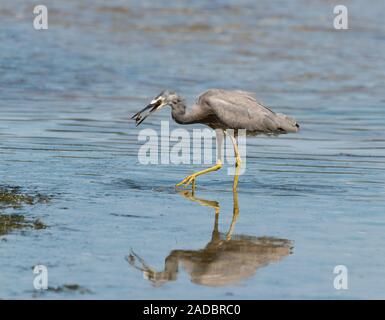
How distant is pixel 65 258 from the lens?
26.3 feet

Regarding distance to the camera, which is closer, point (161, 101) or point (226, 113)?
point (161, 101)

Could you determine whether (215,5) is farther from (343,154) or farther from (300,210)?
(300,210)

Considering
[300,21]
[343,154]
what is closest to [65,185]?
[343,154]

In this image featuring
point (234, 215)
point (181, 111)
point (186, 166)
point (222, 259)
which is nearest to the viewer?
point (222, 259)

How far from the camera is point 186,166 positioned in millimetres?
12539

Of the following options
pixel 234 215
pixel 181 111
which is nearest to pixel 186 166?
pixel 181 111

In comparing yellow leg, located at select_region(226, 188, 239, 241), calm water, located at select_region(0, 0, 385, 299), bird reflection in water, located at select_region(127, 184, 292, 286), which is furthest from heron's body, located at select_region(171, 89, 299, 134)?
bird reflection in water, located at select_region(127, 184, 292, 286)

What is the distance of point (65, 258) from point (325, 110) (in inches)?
390

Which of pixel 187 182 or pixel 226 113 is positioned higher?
pixel 226 113

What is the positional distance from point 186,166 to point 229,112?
1.37 meters

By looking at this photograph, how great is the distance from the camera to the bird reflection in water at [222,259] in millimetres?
7777

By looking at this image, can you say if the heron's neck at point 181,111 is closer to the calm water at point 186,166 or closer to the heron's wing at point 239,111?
the heron's wing at point 239,111

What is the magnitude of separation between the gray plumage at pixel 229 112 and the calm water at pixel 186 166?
2.09 ft

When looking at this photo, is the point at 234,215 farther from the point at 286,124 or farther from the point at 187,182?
the point at 286,124
